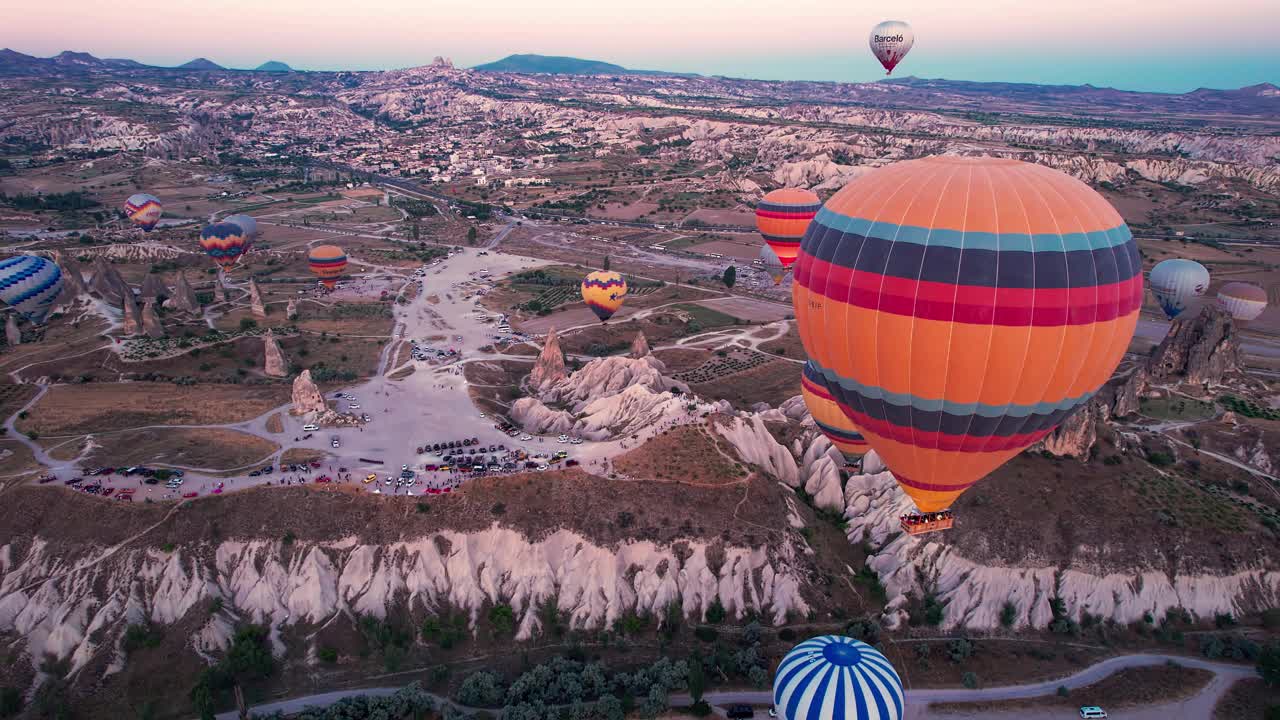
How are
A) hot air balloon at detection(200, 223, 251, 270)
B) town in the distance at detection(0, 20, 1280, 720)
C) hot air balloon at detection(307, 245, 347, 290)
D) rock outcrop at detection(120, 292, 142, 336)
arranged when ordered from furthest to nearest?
1. hot air balloon at detection(200, 223, 251, 270)
2. hot air balloon at detection(307, 245, 347, 290)
3. rock outcrop at detection(120, 292, 142, 336)
4. town in the distance at detection(0, 20, 1280, 720)

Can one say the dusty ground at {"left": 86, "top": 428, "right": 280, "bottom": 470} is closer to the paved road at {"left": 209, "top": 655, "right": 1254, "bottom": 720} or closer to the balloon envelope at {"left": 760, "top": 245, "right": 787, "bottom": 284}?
the paved road at {"left": 209, "top": 655, "right": 1254, "bottom": 720}

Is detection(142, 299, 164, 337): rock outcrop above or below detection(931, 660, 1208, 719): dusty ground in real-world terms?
above

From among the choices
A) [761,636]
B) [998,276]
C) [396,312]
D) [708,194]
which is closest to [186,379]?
[396,312]

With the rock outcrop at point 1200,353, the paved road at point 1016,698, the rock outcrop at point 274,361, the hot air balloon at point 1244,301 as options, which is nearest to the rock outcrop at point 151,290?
the rock outcrop at point 274,361

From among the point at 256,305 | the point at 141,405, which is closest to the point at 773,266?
the point at 256,305

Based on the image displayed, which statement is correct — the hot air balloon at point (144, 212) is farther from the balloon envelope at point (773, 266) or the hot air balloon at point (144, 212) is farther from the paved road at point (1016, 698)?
the paved road at point (1016, 698)

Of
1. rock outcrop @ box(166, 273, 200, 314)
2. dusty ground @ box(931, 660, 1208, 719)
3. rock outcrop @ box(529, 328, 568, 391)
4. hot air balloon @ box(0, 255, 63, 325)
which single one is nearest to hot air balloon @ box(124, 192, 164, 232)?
rock outcrop @ box(166, 273, 200, 314)
